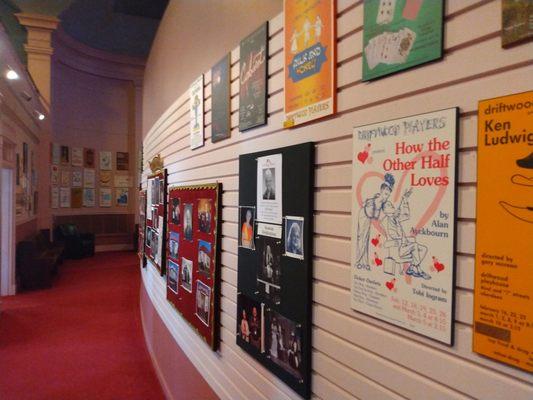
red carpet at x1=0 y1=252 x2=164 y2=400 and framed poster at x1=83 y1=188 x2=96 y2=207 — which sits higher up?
framed poster at x1=83 y1=188 x2=96 y2=207

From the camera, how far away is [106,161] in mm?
12992

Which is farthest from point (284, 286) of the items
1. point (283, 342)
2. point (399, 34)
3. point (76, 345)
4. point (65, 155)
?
point (65, 155)

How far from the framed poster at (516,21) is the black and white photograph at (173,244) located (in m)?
2.84

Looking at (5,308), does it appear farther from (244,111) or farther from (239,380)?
(244,111)

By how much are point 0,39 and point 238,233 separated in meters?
5.48

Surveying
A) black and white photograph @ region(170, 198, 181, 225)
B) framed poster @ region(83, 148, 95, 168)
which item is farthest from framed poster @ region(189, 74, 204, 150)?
framed poster @ region(83, 148, 95, 168)

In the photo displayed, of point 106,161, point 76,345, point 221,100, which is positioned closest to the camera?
point 221,100

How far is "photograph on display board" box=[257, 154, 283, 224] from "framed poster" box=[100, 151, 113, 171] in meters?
12.2

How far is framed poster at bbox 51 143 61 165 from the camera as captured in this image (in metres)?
→ 11.6

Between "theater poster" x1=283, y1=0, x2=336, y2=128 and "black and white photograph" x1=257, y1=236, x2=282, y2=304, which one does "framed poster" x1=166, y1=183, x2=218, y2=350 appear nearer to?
"black and white photograph" x1=257, y1=236, x2=282, y2=304

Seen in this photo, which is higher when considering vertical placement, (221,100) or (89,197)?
(221,100)

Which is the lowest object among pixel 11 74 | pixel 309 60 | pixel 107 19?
pixel 309 60

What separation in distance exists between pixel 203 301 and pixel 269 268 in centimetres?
100

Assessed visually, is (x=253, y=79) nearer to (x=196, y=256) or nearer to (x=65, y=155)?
(x=196, y=256)
